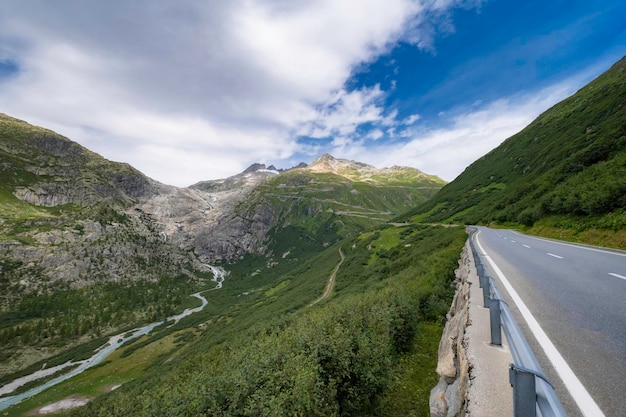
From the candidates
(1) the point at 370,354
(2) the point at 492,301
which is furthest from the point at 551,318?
(1) the point at 370,354

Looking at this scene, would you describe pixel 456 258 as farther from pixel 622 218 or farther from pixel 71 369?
pixel 71 369

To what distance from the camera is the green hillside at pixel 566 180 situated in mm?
30952

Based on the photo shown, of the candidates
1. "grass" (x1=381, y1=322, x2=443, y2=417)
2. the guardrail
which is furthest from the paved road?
"grass" (x1=381, y1=322, x2=443, y2=417)

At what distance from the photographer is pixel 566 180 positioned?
50844 mm

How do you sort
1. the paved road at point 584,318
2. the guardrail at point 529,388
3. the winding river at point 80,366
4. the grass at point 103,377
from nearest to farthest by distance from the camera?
the guardrail at point 529,388
the paved road at point 584,318
the grass at point 103,377
the winding river at point 80,366

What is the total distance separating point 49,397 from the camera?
106688mm

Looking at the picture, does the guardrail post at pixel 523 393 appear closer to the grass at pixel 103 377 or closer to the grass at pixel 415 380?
the grass at pixel 415 380

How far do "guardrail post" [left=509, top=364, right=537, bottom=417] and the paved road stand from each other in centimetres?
190

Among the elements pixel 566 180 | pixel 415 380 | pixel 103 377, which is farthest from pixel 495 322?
pixel 103 377

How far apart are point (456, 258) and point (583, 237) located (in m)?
14.1

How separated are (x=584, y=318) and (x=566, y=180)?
194 ft

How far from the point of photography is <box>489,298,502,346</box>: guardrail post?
23.0ft

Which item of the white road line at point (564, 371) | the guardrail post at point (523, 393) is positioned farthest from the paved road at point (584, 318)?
the guardrail post at point (523, 393)

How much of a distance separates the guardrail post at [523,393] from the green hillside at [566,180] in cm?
3190
